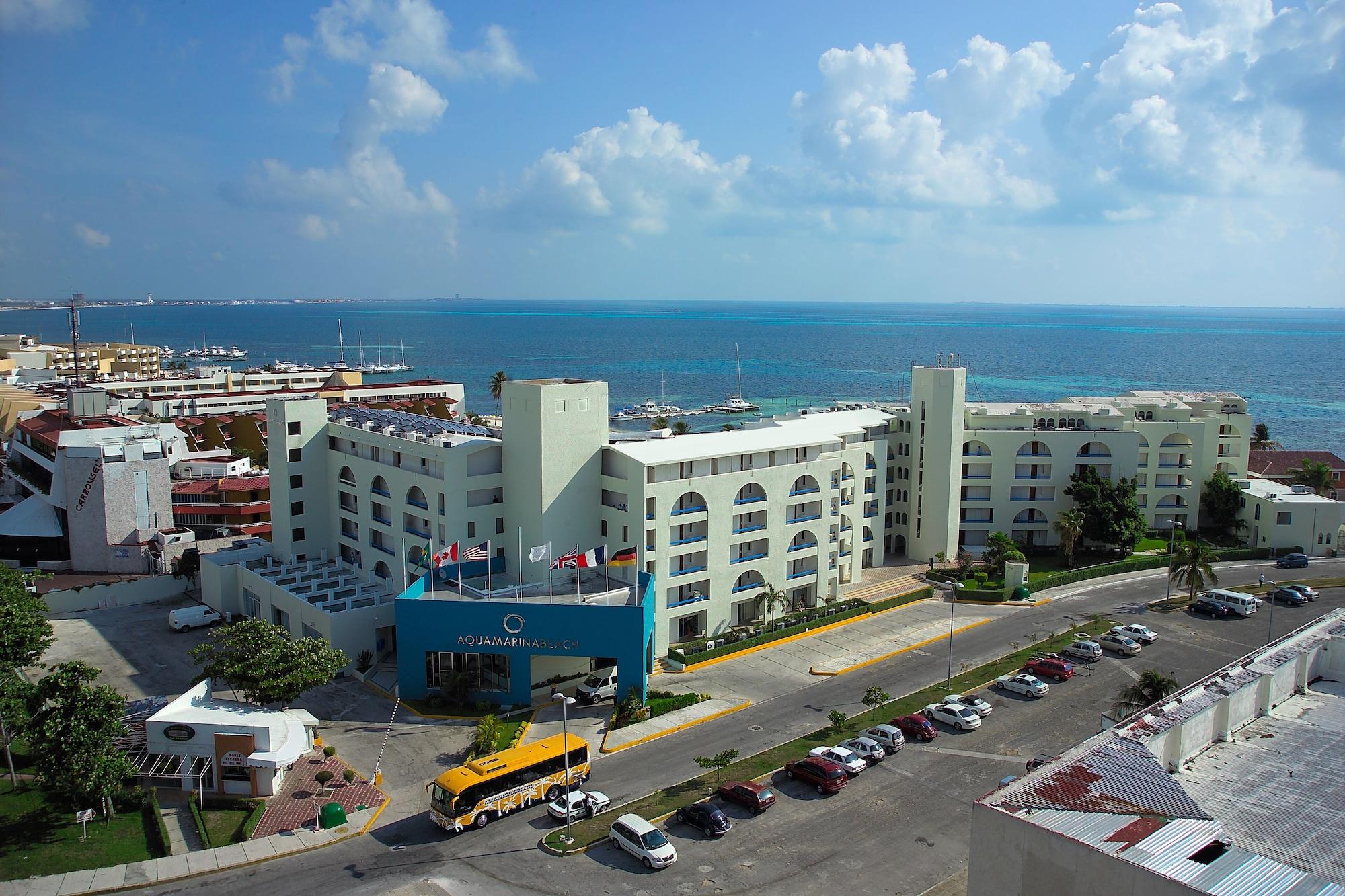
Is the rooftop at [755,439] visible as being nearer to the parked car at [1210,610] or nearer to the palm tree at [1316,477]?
the parked car at [1210,610]

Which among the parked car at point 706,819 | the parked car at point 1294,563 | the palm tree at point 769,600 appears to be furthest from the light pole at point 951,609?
the parked car at point 1294,563

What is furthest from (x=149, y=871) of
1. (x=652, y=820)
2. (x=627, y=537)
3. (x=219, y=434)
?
(x=219, y=434)

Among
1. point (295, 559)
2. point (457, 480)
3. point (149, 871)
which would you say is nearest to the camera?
point (149, 871)

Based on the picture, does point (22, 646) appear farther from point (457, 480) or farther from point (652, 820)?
point (652, 820)

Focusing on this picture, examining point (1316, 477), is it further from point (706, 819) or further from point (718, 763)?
point (706, 819)

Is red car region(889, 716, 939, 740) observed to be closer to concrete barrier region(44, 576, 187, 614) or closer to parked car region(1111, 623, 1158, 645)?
parked car region(1111, 623, 1158, 645)

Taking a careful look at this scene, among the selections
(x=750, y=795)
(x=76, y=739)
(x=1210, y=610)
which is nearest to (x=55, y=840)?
(x=76, y=739)

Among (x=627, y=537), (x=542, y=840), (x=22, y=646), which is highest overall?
(x=627, y=537)
